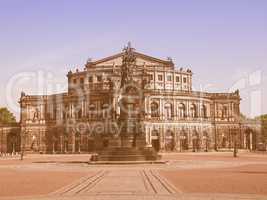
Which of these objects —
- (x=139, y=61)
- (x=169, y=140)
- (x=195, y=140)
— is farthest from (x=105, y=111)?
(x=195, y=140)

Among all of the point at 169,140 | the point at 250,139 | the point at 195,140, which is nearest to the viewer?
the point at 169,140

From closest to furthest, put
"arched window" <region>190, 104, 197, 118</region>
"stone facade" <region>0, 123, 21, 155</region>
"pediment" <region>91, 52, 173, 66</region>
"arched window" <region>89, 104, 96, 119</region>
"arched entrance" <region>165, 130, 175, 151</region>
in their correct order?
1. "arched entrance" <region>165, 130, 175, 151</region>
2. "arched window" <region>89, 104, 96, 119</region>
3. "arched window" <region>190, 104, 197, 118</region>
4. "pediment" <region>91, 52, 173, 66</region>
5. "stone facade" <region>0, 123, 21, 155</region>

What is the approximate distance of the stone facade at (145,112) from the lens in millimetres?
111688

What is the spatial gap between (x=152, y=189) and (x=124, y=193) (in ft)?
6.94

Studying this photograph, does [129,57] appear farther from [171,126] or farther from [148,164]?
[171,126]

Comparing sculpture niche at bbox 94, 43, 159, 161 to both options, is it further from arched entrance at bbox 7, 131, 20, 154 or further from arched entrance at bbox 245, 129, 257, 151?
arched entrance at bbox 245, 129, 257, 151

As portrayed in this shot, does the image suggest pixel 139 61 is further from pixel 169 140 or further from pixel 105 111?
pixel 169 140

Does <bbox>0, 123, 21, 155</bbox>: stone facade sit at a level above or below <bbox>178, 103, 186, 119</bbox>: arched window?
below

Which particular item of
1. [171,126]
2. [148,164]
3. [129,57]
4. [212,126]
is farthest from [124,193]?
[212,126]

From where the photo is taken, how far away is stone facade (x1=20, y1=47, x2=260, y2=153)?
111688mm

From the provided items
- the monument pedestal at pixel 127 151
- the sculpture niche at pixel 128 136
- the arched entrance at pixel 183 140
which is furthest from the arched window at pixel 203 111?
the monument pedestal at pixel 127 151

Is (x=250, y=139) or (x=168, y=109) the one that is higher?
(x=168, y=109)

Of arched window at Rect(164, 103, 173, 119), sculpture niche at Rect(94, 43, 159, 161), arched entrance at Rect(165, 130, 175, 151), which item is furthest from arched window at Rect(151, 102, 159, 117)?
sculpture niche at Rect(94, 43, 159, 161)

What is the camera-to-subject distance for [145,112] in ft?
363
